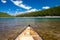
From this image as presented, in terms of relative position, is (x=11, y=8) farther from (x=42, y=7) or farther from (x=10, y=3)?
(x=42, y=7)

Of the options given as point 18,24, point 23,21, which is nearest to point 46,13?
point 23,21

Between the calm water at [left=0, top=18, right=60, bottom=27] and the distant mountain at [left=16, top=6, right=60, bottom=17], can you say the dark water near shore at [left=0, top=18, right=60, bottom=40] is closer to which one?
the calm water at [left=0, top=18, right=60, bottom=27]

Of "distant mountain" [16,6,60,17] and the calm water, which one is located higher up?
"distant mountain" [16,6,60,17]

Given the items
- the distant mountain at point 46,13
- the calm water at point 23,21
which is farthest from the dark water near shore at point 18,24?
the distant mountain at point 46,13

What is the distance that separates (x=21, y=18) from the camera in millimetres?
4535

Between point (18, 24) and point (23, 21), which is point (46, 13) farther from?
point (18, 24)

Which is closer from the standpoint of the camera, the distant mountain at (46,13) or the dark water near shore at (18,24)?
the distant mountain at (46,13)

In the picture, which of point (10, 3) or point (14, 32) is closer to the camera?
point (10, 3)

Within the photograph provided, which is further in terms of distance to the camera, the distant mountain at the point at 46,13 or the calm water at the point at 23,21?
the calm water at the point at 23,21

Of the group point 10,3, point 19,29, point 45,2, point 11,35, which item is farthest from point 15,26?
point 45,2

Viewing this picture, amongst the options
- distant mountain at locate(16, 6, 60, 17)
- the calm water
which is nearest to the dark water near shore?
the calm water

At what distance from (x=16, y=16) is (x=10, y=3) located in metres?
0.44

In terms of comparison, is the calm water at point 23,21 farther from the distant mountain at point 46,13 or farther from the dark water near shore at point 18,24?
the distant mountain at point 46,13

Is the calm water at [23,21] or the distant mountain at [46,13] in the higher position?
the distant mountain at [46,13]
